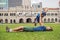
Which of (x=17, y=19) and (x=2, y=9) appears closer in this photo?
(x=17, y=19)

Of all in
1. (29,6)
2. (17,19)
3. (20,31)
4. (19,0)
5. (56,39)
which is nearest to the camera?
(56,39)

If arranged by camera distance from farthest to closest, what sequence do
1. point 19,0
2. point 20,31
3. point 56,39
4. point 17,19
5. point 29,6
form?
point 19,0
point 29,6
point 17,19
point 20,31
point 56,39

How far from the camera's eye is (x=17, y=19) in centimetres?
8694

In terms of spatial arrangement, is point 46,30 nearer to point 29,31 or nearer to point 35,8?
point 29,31

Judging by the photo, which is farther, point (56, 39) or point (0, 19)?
point (0, 19)

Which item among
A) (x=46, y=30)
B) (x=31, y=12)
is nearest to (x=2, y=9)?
(x=31, y=12)

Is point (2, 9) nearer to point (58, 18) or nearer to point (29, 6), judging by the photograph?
point (29, 6)

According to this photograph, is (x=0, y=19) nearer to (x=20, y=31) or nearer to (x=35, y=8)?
(x=35, y=8)

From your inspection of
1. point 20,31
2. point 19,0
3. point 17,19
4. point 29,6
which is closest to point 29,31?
point 20,31

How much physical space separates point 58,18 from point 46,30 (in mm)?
73755

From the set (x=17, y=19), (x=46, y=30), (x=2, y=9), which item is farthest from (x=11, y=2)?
(x=46, y=30)

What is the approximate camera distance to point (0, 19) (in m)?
88.3

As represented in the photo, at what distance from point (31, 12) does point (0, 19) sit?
9.64 m

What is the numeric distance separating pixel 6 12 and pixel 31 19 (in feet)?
26.6
